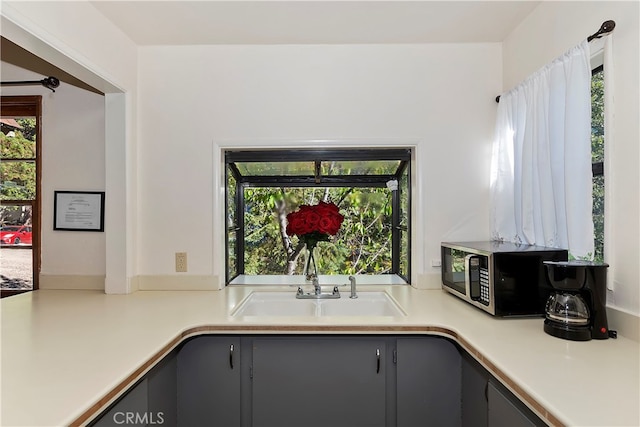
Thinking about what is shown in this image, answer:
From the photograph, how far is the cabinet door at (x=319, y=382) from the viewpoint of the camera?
5.09 ft

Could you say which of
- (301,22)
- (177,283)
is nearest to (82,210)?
(177,283)

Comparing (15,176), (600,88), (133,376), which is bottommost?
(133,376)

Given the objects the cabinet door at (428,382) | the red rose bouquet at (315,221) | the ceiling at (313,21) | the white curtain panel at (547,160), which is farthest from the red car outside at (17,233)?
the white curtain panel at (547,160)

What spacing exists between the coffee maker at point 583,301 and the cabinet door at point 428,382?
460 mm

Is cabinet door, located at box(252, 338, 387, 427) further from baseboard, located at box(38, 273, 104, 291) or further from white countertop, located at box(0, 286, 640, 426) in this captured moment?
baseboard, located at box(38, 273, 104, 291)

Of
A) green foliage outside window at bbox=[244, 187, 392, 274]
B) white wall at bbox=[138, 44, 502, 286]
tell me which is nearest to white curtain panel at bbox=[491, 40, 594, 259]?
white wall at bbox=[138, 44, 502, 286]

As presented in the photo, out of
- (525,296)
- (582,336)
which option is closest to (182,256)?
(525,296)

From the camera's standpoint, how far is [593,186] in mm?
1528

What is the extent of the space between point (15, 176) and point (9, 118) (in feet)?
1.17

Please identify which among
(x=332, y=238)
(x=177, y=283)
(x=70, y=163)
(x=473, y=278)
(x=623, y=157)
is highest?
(x=70, y=163)

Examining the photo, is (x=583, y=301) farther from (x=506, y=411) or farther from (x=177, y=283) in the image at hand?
(x=177, y=283)

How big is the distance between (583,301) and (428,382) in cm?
69

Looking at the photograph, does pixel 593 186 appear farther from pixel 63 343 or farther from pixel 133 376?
pixel 63 343

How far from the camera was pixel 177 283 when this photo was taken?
2.17 meters
